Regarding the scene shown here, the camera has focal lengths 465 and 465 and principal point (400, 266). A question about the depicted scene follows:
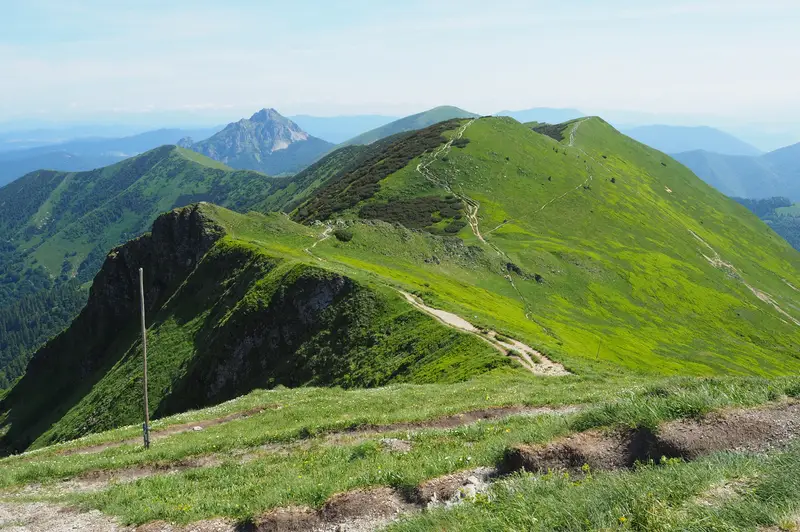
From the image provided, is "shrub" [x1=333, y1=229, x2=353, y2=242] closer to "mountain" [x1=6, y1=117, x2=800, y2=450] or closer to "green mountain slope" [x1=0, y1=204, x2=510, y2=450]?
"mountain" [x1=6, y1=117, x2=800, y2=450]

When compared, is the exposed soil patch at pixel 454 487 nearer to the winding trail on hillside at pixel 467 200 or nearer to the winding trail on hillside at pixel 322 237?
the winding trail on hillside at pixel 467 200

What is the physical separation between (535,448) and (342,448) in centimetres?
831

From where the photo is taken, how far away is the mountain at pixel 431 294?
1844 inches

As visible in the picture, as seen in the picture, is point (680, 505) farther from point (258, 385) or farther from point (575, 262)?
point (575, 262)

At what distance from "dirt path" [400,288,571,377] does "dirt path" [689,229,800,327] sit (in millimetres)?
116681

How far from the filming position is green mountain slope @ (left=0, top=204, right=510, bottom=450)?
43.3m

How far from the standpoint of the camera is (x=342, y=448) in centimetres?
1838

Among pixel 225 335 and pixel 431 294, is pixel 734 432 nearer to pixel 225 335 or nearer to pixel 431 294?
pixel 431 294

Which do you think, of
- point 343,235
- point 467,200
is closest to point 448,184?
point 467,200

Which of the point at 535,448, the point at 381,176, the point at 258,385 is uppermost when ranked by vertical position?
the point at 381,176

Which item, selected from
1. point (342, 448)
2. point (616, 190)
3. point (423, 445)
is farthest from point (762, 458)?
point (616, 190)

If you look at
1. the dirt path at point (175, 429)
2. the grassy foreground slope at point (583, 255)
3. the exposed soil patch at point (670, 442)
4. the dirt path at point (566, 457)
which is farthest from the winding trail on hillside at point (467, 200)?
the dirt path at point (566, 457)

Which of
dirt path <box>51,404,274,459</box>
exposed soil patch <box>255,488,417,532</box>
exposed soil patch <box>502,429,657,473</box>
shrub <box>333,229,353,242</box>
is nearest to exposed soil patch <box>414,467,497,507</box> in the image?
exposed soil patch <box>255,488,417,532</box>

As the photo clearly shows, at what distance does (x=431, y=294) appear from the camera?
53.1 metres
